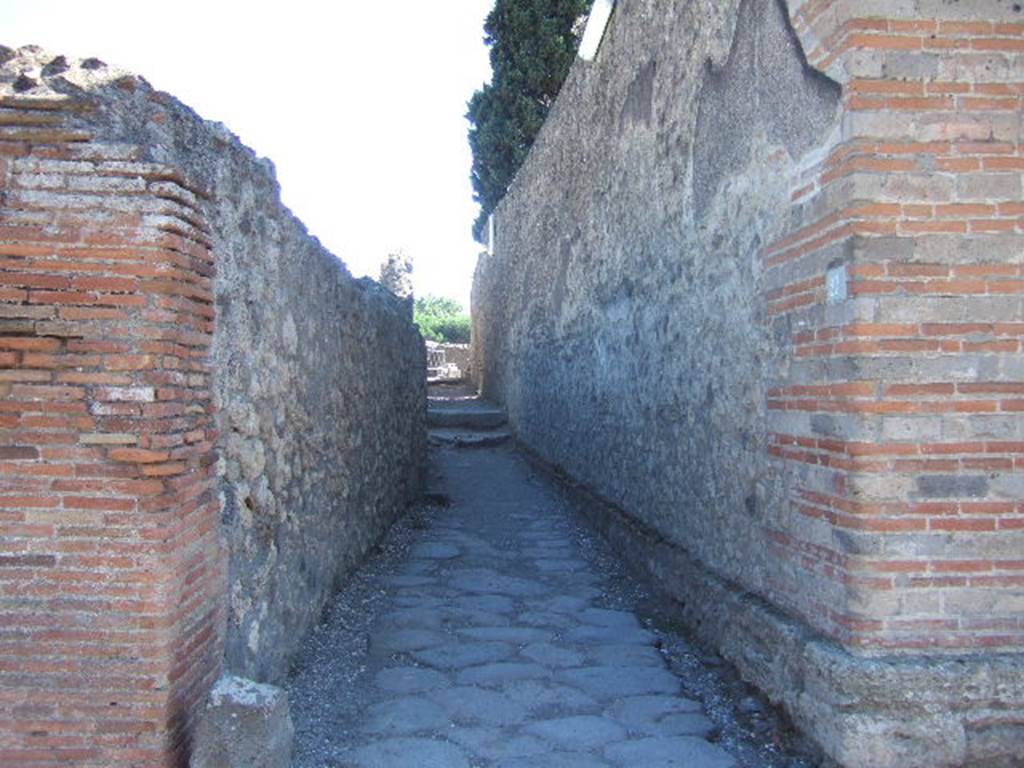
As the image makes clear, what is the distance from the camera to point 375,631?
14.9ft

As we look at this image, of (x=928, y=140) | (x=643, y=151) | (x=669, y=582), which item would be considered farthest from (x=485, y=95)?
(x=928, y=140)

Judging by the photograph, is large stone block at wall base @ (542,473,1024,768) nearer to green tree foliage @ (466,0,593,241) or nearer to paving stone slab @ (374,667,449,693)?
paving stone slab @ (374,667,449,693)

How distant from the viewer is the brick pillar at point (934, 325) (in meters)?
2.92

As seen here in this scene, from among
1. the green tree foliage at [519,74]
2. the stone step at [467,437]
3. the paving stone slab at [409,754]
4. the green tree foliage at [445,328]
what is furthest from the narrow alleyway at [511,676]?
the green tree foliage at [445,328]

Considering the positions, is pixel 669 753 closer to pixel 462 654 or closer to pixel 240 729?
pixel 462 654

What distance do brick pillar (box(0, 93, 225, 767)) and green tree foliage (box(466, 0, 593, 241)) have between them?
14.6 meters

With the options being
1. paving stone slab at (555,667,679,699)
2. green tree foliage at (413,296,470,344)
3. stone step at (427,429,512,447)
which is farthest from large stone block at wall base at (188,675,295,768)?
green tree foliage at (413,296,470,344)

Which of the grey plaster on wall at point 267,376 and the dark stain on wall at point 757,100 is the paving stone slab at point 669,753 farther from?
the dark stain on wall at point 757,100

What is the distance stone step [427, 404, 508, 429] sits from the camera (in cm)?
1388

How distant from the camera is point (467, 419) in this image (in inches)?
556

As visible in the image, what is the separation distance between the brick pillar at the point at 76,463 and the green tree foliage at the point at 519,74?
1460 cm

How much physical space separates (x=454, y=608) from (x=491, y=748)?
1.76 m

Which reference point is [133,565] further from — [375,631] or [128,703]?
[375,631]

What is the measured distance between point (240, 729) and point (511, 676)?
1672 mm
